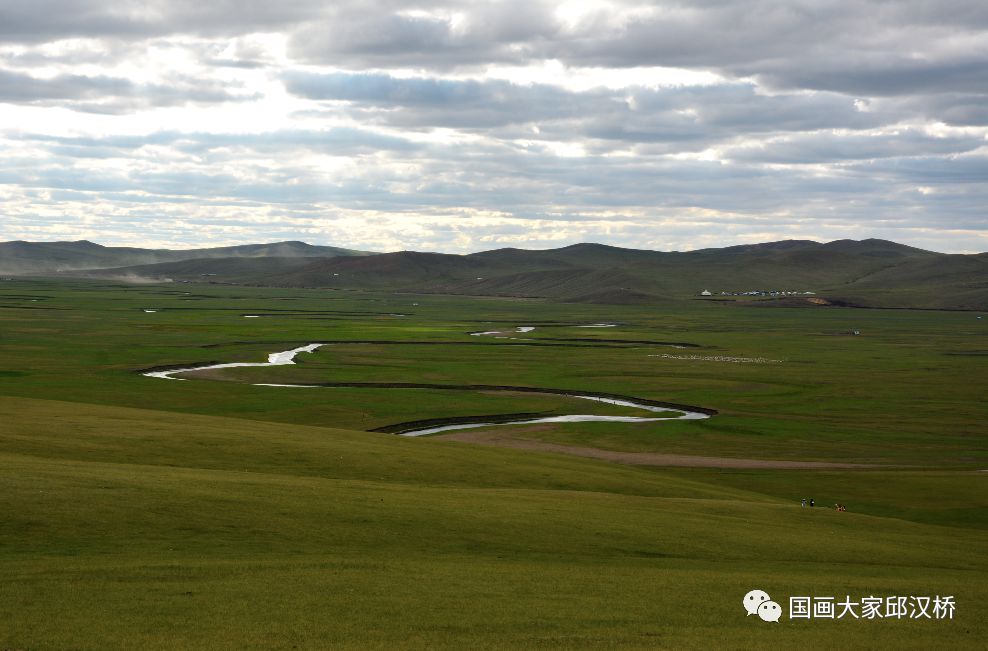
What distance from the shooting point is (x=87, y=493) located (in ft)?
103

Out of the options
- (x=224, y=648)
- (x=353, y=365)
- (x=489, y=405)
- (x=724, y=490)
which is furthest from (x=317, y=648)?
(x=353, y=365)

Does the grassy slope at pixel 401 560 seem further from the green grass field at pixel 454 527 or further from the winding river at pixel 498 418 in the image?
the winding river at pixel 498 418

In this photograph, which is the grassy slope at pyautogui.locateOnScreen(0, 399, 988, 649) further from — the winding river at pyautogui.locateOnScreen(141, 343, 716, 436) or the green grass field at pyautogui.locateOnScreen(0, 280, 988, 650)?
the winding river at pyautogui.locateOnScreen(141, 343, 716, 436)

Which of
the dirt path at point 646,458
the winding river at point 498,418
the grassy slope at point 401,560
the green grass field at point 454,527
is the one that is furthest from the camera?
the winding river at point 498,418

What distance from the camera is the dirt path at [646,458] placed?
6494 cm

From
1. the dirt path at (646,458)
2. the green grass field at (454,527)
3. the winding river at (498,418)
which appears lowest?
the dirt path at (646,458)

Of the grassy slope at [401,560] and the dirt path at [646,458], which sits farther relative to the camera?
the dirt path at [646,458]

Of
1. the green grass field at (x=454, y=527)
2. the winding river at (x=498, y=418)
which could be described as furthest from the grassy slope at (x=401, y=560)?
the winding river at (x=498, y=418)

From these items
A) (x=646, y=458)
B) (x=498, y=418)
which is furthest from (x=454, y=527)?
(x=498, y=418)

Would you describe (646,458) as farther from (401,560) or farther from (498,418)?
(401,560)

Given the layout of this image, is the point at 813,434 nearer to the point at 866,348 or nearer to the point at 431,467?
the point at 431,467

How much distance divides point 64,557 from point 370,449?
91.0ft

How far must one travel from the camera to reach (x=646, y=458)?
67562 millimetres

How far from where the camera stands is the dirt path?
64.9 m
